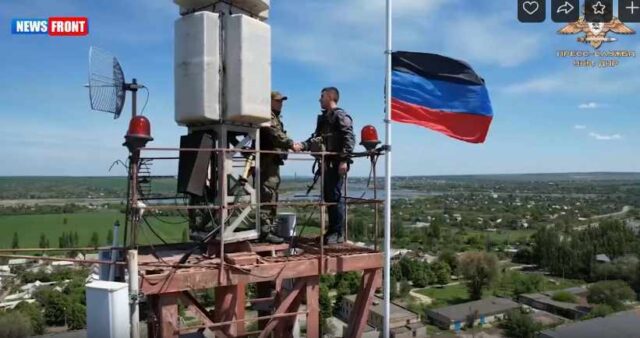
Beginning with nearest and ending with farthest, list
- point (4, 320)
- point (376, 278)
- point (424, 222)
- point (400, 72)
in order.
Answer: point (376, 278), point (400, 72), point (4, 320), point (424, 222)

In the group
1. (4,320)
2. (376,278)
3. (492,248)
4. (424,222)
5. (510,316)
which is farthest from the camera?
(424,222)

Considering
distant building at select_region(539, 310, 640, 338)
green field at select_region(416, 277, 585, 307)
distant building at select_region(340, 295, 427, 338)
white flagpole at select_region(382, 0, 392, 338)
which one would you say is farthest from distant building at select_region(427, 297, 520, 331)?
white flagpole at select_region(382, 0, 392, 338)

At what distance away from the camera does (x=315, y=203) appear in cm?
714

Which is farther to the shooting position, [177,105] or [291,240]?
[291,240]

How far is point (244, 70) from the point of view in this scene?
271 inches

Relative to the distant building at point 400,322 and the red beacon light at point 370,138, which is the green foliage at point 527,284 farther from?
the red beacon light at point 370,138

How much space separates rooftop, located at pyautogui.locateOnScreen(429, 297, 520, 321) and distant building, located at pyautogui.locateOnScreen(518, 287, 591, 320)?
Answer: 4.82 m

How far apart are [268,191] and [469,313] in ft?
199

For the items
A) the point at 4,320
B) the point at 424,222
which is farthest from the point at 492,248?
the point at 4,320

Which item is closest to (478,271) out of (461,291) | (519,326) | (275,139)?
(461,291)

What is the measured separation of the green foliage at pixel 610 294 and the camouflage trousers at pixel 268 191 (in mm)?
73189

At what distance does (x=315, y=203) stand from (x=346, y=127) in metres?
1.42

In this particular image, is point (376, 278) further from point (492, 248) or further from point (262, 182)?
point (492, 248)

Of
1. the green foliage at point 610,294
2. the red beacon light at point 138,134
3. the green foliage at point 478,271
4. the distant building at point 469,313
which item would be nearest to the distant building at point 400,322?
the distant building at point 469,313
